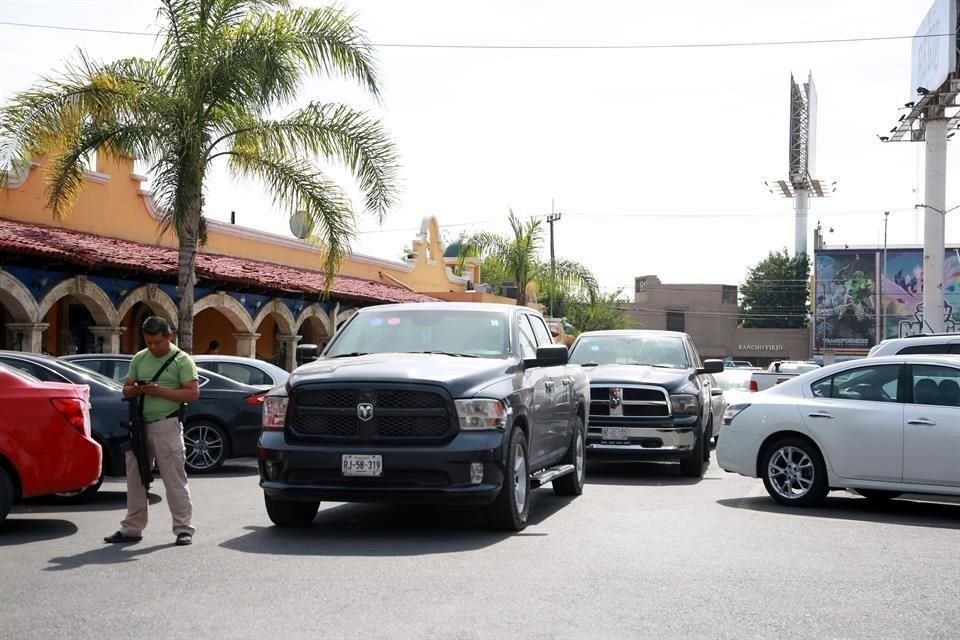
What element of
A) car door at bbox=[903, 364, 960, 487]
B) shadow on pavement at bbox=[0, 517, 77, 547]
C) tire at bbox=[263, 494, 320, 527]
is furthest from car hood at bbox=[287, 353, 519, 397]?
car door at bbox=[903, 364, 960, 487]

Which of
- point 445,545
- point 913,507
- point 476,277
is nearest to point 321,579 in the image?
point 445,545

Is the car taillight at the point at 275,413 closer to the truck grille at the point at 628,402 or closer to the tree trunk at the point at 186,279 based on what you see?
the truck grille at the point at 628,402

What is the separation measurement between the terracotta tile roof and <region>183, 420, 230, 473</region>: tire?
5109mm

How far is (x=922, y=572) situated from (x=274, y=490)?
479 cm

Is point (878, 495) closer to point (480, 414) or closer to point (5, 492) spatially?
point (480, 414)

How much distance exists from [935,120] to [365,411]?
45318 mm

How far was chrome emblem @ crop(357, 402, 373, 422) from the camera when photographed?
31.2ft

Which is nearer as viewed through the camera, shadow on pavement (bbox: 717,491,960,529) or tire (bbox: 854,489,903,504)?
shadow on pavement (bbox: 717,491,960,529)

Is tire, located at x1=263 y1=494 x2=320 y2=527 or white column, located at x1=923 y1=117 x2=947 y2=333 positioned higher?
white column, located at x1=923 y1=117 x2=947 y2=333

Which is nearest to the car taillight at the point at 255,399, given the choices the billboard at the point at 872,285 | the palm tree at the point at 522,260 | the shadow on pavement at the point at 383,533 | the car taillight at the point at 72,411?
the shadow on pavement at the point at 383,533

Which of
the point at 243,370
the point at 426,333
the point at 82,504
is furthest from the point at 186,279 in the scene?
the point at 426,333

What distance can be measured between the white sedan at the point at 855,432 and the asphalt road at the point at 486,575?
1.27 feet

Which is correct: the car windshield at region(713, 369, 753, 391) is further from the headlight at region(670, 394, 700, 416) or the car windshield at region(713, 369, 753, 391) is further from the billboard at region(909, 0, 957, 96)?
the billboard at region(909, 0, 957, 96)

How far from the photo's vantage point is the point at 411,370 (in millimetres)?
9758
